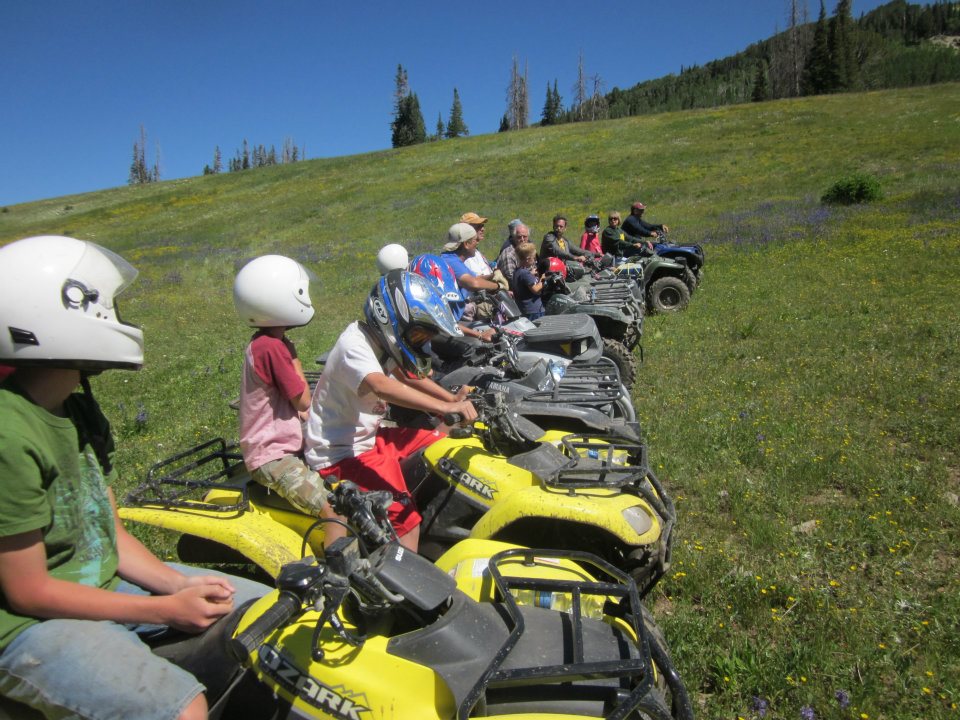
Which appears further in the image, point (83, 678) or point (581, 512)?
point (581, 512)

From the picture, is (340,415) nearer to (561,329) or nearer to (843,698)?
(843,698)

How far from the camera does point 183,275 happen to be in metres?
26.4

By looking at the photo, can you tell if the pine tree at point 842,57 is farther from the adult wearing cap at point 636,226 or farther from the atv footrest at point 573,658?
the atv footrest at point 573,658

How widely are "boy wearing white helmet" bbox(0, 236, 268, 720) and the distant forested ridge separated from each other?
248 ft

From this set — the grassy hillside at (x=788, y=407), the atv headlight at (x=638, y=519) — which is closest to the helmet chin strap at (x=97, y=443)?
the atv headlight at (x=638, y=519)

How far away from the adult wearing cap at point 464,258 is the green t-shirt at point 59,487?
4.96 m

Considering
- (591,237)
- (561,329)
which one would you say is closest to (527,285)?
(561,329)

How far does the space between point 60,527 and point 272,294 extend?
1780 mm

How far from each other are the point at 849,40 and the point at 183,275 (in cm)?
7203

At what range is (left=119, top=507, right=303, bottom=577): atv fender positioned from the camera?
3150 mm

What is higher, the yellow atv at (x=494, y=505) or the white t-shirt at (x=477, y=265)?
the white t-shirt at (x=477, y=265)

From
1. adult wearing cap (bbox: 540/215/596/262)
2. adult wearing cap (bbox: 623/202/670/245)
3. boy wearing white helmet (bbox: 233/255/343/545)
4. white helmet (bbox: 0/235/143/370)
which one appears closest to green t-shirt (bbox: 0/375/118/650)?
white helmet (bbox: 0/235/143/370)

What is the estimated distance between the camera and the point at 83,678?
1.80m

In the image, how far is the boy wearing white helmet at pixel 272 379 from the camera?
343cm
